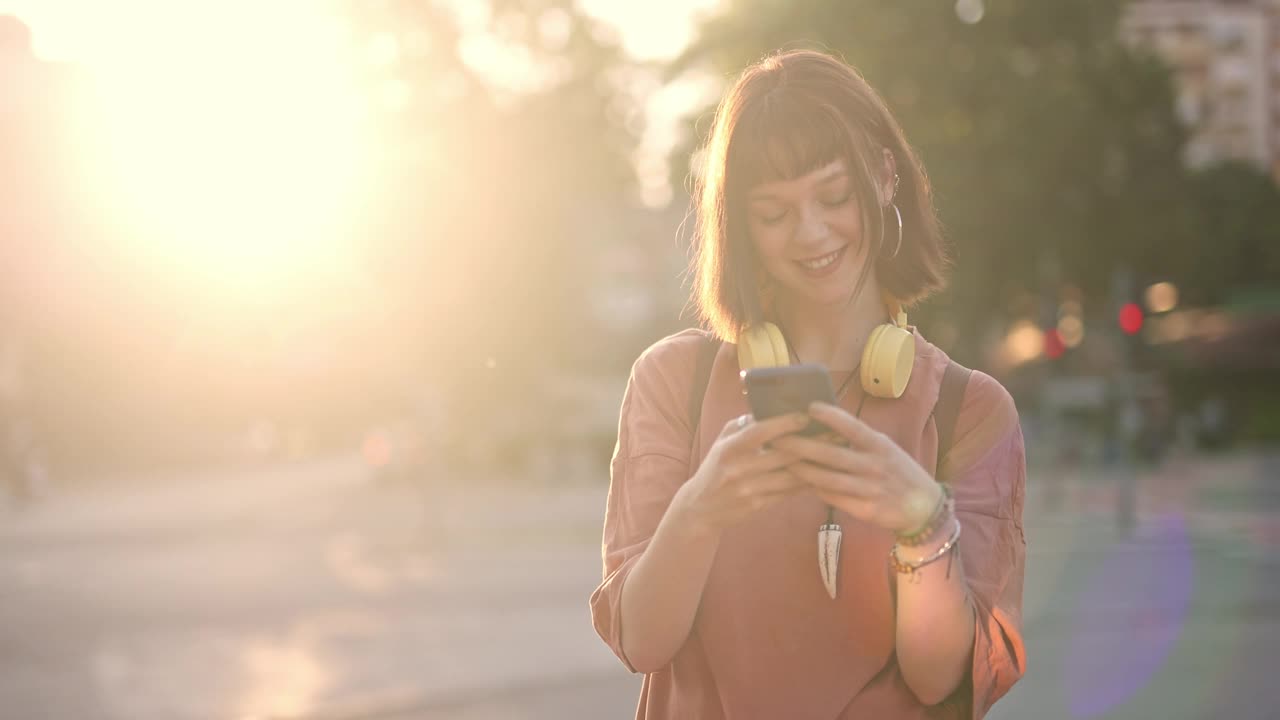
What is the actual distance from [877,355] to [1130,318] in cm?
1632

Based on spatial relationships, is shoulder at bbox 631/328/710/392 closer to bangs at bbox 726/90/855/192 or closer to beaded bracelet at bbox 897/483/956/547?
bangs at bbox 726/90/855/192

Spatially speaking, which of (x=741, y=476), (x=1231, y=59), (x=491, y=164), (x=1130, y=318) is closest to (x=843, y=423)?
(x=741, y=476)

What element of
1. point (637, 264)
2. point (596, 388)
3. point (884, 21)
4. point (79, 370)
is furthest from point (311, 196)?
point (637, 264)

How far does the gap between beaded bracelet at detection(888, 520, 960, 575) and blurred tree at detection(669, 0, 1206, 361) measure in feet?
86.4

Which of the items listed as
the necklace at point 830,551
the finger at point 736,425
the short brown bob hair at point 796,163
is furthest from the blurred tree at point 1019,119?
the finger at point 736,425

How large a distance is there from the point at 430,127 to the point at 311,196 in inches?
86.0

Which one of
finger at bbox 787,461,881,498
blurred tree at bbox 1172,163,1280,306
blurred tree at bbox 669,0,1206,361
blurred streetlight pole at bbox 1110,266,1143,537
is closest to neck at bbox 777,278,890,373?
finger at bbox 787,461,881,498

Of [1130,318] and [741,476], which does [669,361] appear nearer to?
[741,476]

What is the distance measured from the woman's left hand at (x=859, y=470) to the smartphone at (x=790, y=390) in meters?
0.01

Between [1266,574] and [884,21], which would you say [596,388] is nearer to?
[884,21]

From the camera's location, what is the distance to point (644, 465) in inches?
78.3

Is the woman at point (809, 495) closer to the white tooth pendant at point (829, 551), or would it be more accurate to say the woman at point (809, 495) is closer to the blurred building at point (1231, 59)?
the white tooth pendant at point (829, 551)

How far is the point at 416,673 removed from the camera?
917cm

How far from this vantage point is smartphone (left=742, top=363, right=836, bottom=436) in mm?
1683
